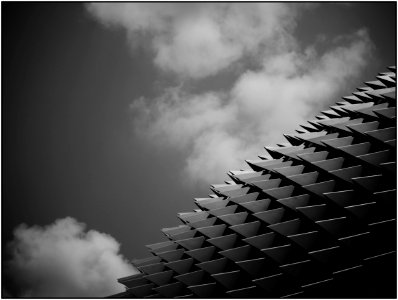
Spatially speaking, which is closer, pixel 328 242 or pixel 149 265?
pixel 328 242

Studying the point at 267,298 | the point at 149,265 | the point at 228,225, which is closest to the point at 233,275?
the point at 267,298

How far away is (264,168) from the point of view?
905 centimetres

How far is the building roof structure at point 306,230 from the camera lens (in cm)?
604

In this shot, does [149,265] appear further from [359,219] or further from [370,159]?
[370,159]

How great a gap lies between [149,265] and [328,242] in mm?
4762

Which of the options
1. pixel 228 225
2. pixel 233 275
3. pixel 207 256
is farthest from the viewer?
pixel 228 225

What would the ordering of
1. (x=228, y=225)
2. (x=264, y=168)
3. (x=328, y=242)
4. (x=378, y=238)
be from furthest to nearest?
(x=264, y=168) < (x=228, y=225) < (x=328, y=242) < (x=378, y=238)

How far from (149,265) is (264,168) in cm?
427

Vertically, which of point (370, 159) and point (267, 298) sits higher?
point (370, 159)

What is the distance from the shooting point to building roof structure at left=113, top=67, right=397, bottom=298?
6.04m

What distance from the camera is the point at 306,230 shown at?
677cm

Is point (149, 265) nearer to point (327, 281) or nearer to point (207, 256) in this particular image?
point (207, 256)

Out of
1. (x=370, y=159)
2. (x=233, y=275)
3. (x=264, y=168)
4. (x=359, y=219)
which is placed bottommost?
(x=233, y=275)

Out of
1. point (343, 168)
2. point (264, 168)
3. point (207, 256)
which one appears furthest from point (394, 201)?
point (207, 256)
